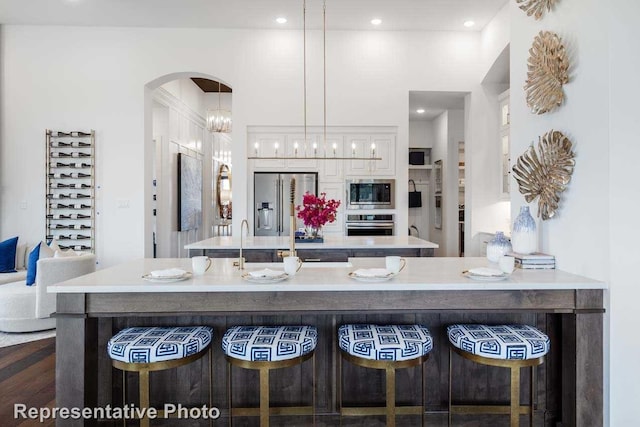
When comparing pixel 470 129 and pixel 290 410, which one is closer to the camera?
pixel 290 410

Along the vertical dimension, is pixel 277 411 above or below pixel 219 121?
below

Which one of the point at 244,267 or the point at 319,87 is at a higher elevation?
the point at 319,87

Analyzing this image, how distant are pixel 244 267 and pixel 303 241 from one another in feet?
6.02

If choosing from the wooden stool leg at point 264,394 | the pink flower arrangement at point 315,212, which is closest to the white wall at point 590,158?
the wooden stool leg at point 264,394

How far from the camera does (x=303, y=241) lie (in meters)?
4.10

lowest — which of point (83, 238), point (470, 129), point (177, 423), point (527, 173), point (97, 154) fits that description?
point (177, 423)

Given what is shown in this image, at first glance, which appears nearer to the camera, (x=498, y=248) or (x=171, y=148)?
(x=498, y=248)

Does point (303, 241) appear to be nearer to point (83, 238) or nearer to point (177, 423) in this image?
point (177, 423)

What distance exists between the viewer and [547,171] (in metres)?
2.13

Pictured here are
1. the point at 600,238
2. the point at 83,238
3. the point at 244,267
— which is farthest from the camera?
the point at 83,238

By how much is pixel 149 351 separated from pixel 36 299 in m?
2.71

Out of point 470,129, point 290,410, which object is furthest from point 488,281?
point 470,129

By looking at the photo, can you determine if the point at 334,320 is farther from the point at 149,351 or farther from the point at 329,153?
the point at 329,153

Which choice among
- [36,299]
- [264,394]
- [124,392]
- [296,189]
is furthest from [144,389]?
[296,189]
